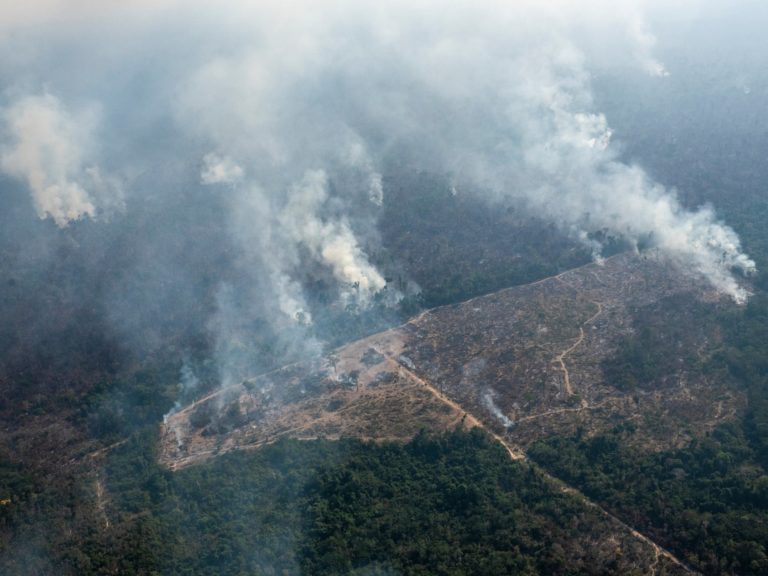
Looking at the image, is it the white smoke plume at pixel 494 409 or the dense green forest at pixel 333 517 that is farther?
the white smoke plume at pixel 494 409

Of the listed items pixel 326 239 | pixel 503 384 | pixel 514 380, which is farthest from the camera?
pixel 326 239

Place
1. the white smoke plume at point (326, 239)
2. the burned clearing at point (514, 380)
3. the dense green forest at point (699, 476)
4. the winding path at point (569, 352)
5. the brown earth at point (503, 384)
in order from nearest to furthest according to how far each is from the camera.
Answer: the dense green forest at point (699, 476) → the brown earth at point (503, 384) → the burned clearing at point (514, 380) → the winding path at point (569, 352) → the white smoke plume at point (326, 239)

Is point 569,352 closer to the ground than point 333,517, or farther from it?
farther from it

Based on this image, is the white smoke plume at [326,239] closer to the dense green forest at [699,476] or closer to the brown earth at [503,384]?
the brown earth at [503,384]

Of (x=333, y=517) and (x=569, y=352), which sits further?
(x=569, y=352)

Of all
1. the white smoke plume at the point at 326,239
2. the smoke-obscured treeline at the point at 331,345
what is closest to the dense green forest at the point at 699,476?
the smoke-obscured treeline at the point at 331,345

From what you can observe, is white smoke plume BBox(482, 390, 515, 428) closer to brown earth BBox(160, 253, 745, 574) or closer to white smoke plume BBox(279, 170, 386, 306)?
brown earth BBox(160, 253, 745, 574)

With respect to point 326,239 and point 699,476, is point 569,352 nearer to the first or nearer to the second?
point 699,476

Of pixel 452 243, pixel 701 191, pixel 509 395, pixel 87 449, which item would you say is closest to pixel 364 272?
pixel 452 243

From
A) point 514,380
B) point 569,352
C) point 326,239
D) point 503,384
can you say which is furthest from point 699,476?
point 326,239
